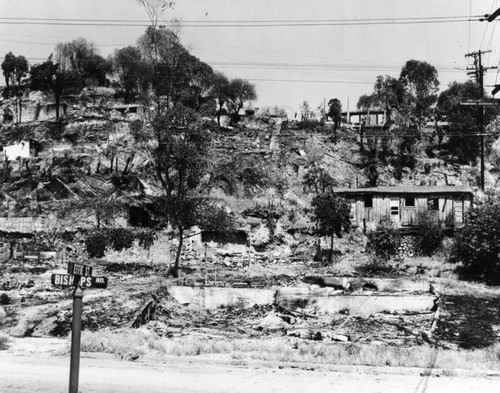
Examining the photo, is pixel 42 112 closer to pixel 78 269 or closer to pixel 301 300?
pixel 301 300

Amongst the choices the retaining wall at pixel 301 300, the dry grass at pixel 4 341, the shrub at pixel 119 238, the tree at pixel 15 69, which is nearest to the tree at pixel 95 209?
the shrub at pixel 119 238

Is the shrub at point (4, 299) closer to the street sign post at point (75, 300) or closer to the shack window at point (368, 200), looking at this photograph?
the street sign post at point (75, 300)

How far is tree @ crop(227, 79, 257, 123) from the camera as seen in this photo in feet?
205

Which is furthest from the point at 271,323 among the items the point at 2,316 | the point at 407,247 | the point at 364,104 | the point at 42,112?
the point at 42,112

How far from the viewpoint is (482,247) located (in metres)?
31.3

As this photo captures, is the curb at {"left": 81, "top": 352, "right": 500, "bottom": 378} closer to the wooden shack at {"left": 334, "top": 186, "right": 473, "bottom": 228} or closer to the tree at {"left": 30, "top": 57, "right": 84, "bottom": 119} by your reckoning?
the wooden shack at {"left": 334, "top": 186, "right": 473, "bottom": 228}

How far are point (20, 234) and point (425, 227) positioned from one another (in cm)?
2686

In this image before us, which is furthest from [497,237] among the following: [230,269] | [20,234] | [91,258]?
[20,234]

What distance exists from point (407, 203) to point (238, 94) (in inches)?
1091

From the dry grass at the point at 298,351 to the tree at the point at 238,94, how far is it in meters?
45.0

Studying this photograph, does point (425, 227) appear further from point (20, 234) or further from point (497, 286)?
point (20, 234)

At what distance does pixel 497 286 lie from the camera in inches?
1193

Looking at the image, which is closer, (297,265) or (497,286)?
(497,286)

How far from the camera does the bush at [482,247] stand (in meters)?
31.2
